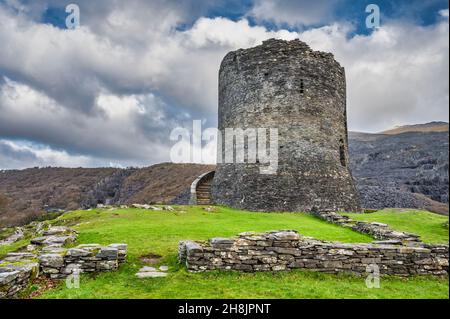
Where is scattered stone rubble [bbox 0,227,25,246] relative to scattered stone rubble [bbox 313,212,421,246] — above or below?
below

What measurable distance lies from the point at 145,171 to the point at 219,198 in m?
49.8

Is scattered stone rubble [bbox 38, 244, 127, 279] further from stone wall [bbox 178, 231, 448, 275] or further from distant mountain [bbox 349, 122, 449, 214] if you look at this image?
distant mountain [bbox 349, 122, 449, 214]

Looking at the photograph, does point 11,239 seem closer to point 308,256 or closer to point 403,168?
point 308,256

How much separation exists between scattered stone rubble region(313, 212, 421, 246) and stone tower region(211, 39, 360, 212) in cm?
322

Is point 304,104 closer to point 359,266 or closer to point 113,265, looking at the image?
point 359,266

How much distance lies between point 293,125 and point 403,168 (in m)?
44.2

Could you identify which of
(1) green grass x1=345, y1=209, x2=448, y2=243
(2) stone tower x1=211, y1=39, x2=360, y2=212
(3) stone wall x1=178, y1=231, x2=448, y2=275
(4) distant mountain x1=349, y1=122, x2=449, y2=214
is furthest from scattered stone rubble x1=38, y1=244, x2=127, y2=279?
(4) distant mountain x1=349, y1=122, x2=449, y2=214

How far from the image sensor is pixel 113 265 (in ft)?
29.2

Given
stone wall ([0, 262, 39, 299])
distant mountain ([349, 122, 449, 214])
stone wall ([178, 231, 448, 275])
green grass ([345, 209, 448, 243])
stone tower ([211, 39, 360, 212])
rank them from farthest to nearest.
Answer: distant mountain ([349, 122, 449, 214])
stone tower ([211, 39, 360, 212])
green grass ([345, 209, 448, 243])
stone wall ([178, 231, 448, 275])
stone wall ([0, 262, 39, 299])

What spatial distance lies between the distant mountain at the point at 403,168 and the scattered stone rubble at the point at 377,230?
17642 millimetres

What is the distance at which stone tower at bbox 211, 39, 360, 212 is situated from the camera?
21938 millimetres

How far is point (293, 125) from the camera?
22516 mm

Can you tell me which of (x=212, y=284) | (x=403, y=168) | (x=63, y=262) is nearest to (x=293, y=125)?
(x=212, y=284)
